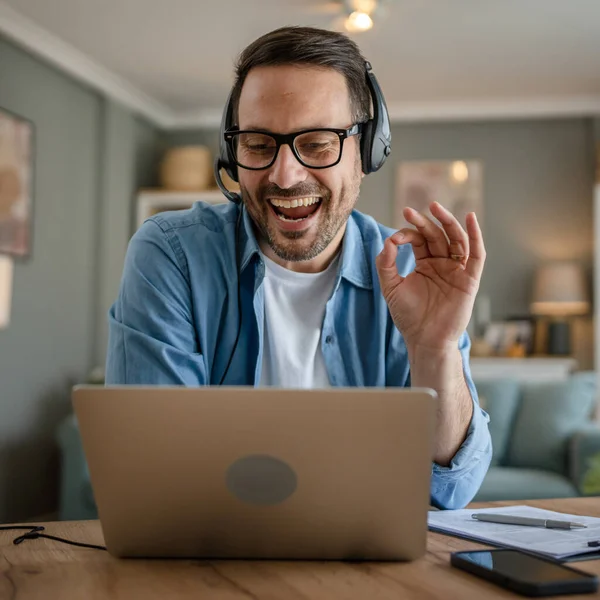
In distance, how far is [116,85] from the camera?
209 inches

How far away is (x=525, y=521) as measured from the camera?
110cm

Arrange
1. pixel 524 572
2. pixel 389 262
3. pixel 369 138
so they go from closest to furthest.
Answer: pixel 524 572 < pixel 389 262 < pixel 369 138

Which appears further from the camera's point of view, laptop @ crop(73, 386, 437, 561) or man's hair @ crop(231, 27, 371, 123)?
man's hair @ crop(231, 27, 371, 123)

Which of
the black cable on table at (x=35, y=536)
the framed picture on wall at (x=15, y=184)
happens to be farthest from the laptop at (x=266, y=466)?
the framed picture on wall at (x=15, y=184)

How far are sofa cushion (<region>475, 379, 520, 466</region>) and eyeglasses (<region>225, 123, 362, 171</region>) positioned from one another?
8.56 feet

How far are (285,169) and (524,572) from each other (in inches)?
33.1

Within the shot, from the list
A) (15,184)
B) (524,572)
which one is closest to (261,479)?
(524,572)

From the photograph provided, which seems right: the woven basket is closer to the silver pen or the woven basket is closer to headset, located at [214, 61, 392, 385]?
headset, located at [214, 61, 392, 385]

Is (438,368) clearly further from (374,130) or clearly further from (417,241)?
(374,130)

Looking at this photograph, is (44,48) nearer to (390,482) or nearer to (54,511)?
(54,511)

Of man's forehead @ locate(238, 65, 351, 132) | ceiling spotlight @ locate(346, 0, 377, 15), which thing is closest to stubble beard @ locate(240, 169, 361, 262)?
man's forehead @ locate(238, 65, 351, 132)

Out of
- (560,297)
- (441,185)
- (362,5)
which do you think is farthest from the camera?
(441,185)

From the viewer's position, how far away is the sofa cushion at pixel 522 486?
3445 mm

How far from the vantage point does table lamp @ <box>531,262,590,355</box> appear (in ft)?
17.9
